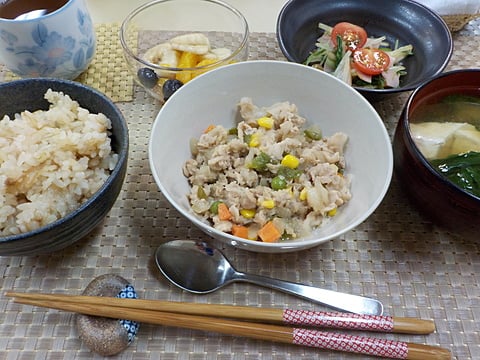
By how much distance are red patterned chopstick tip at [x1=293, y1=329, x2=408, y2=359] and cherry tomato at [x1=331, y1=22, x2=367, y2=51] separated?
1.39m

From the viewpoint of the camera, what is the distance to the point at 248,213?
1455mm

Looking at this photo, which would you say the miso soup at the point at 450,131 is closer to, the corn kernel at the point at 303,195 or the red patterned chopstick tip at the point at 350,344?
the corn kernel at the point at 303,195

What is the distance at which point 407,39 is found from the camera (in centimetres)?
216

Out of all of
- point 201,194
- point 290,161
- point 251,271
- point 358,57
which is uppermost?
point 358,57

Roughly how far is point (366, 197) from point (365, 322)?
396 mm

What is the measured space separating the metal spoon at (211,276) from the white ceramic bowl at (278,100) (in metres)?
0.11

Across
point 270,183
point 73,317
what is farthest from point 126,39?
point 73,317

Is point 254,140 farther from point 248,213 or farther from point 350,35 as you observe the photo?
point 350,35

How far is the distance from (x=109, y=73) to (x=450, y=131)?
155 centimetres

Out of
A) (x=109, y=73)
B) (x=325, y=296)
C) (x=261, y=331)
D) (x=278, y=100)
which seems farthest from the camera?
(x=109, y=73)

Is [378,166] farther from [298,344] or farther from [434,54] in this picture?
[434,54]

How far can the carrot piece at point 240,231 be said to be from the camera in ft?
4.58

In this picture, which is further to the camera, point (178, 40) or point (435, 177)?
point (178, 40)

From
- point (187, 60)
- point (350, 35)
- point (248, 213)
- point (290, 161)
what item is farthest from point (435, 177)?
point (187, 60)
